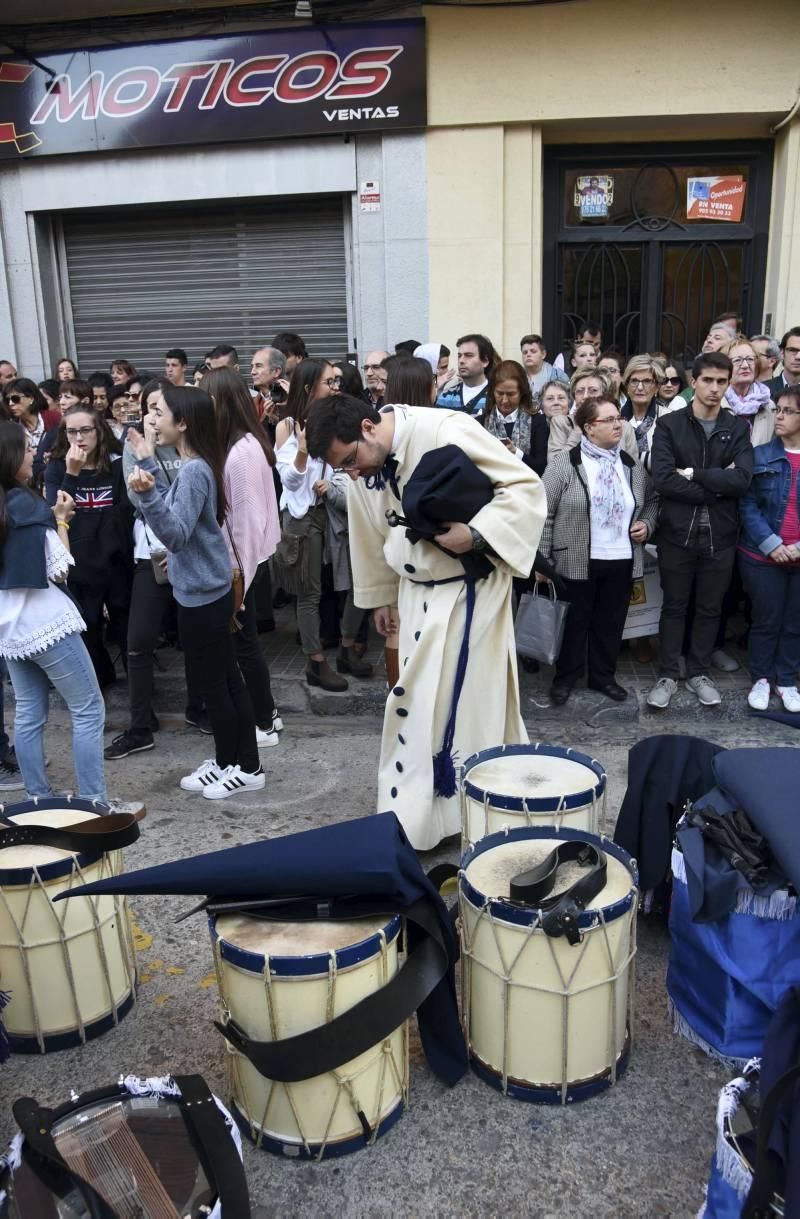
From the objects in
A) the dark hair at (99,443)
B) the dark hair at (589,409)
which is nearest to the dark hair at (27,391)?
the dark hair at (99,443)

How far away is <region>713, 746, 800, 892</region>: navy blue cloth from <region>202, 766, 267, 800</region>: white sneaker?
2668mm

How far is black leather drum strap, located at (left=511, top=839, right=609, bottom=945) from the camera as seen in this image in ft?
8.42

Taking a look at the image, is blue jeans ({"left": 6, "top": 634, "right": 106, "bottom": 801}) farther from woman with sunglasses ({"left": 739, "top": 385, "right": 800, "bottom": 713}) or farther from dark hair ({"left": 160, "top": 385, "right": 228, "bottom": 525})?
woman with sunglasses ({"left": 739, "top": 385, "right": 800, "bottom": 713})

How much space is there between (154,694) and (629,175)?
300 inches

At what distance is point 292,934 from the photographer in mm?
2555

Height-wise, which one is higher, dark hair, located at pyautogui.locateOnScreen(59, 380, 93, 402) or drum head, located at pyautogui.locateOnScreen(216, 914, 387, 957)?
dark hair, located at pyautogui.locateOnScreen(59, 380, 93, 402)

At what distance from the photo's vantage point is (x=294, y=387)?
5875mm

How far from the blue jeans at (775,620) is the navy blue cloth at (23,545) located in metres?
4.06

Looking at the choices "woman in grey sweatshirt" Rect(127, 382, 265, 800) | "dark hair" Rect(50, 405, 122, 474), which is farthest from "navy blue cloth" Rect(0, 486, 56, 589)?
"dark hair" Rect(50, 405, 122, 474)

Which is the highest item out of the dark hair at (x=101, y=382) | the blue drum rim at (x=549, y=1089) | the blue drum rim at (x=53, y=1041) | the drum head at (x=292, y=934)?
the dark hair at (x=101, y=382)

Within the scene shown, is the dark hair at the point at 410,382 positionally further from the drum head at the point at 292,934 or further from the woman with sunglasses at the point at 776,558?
the drum head at the point at 292,934

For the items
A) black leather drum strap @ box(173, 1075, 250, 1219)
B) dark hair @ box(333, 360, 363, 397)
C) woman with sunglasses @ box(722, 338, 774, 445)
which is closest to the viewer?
black leather drum strap @ box(173, 1075, 250, 1219)

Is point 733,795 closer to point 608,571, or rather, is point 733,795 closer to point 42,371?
point 608,571

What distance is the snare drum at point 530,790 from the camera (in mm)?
3248
